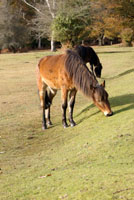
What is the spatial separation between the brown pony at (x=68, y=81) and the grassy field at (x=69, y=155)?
→ 411 millimetres

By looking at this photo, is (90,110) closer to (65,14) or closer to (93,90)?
(93,90)

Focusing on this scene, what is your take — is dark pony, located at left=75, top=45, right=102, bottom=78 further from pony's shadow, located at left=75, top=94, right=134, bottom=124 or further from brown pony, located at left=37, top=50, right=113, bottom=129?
brown pony, located at left=37, top=50, right=113, bottom=129

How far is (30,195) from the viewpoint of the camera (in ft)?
16.3

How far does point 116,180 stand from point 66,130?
4.75 metres

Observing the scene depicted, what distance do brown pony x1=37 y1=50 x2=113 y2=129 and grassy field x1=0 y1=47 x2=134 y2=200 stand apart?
411 millimetres

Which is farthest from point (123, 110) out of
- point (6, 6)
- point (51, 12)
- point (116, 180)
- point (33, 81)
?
point (6, 6)

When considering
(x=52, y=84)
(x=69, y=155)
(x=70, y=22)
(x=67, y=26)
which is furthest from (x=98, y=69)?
(x=67, y=26)

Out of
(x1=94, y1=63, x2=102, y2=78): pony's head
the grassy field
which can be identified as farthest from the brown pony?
(x1=94, y1=63, x2=102, y2=78): pony's head

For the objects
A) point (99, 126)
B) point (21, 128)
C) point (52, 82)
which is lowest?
point (21, 128)

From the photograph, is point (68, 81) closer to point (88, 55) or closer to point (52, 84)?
point (52, 84)

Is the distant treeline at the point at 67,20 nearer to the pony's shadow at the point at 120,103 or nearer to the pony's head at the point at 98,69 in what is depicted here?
the pony's head at the point at 98,69

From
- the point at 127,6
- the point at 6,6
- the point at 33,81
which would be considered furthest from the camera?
the point at 6,6

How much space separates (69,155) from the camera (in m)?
6.88

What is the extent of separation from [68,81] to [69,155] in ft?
9.70
